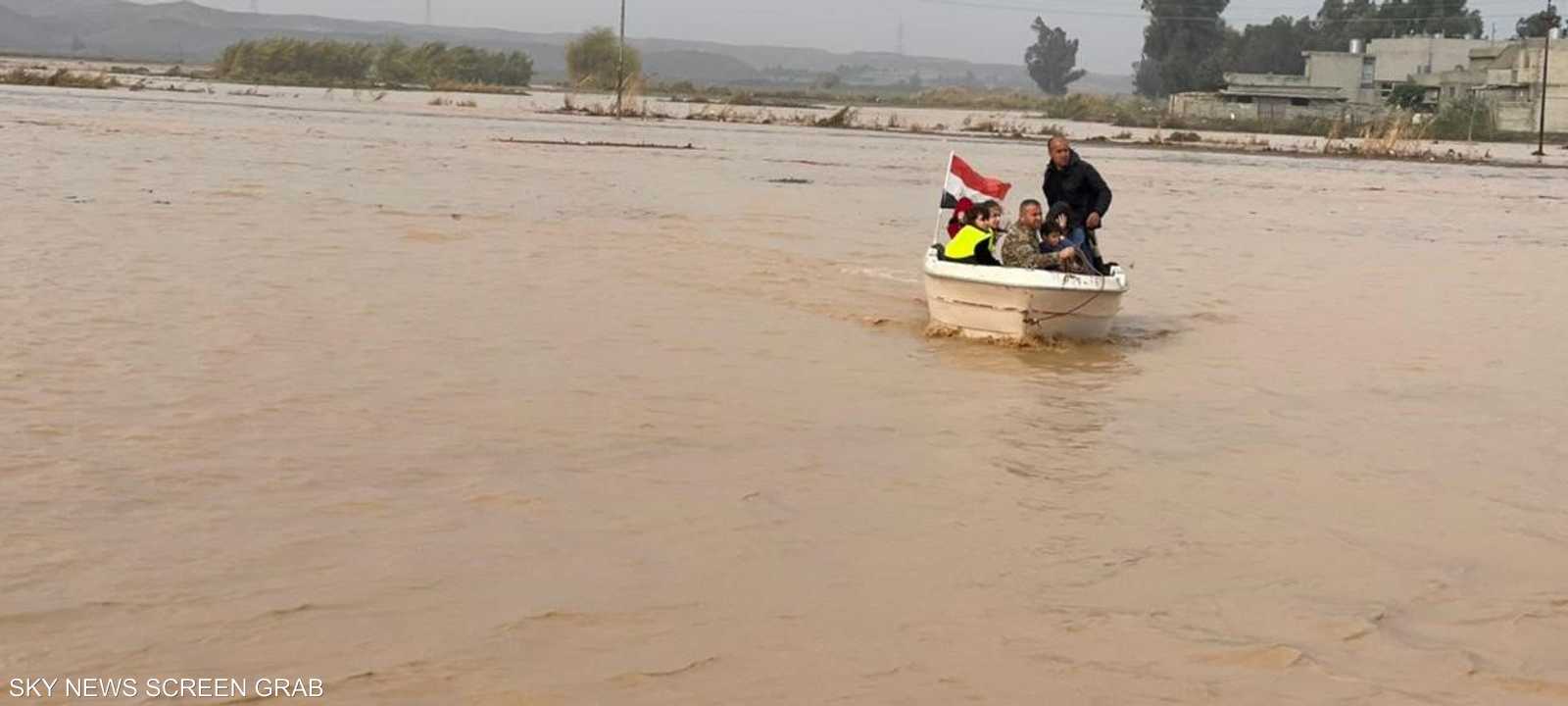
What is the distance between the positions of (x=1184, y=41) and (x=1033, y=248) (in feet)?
451

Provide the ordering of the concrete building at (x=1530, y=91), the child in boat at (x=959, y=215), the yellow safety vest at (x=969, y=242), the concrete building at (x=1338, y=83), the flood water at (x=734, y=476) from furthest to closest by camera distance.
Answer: the concrete building at (x=1338, y=83) → the concrete building at (x=1530, y=91) → the child in boat at (x=959, y=215) → the yellow safety vest at (x=969, y=242) → the flood water at (x=734, y=476)

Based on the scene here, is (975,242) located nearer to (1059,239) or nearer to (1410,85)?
(1059,239)

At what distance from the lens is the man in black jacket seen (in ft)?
51.9

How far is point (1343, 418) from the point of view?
42.1ft

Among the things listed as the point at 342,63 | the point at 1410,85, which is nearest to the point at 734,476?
the point at 1410,85

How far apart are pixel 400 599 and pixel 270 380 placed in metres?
4.64

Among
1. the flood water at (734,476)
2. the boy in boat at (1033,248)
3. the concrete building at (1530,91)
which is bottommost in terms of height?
the flood water at (734,476)

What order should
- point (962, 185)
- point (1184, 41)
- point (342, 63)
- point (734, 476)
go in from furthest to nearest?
point (1184, 41) → point (342, 63) → point (962, 185) → point (734, 476)

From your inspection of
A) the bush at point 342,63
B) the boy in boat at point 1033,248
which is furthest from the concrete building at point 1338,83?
the boy in boat at point 1033,248

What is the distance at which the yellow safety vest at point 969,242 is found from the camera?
49.6ft

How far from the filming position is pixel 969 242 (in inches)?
596

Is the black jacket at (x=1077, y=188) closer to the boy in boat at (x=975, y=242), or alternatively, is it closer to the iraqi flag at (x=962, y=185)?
the iraqi flag at (x=962, y=185)

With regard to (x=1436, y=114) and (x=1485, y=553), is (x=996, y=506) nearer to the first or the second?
(x=1485, y=553)

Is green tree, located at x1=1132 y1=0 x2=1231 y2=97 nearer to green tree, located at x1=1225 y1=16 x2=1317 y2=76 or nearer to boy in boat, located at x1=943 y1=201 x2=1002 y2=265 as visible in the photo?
green tree, located at x1=1225 y1=16 x2=1317 y2=76
